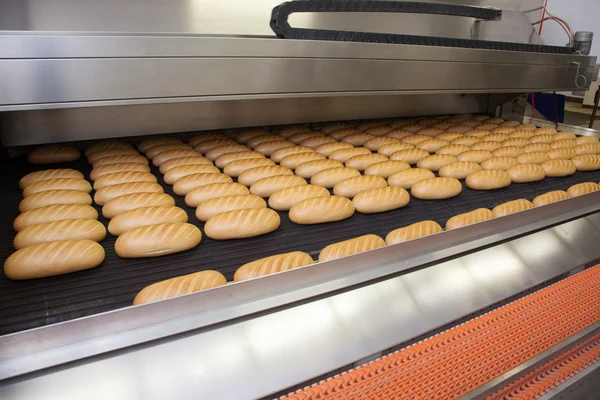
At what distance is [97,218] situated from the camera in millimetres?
1338

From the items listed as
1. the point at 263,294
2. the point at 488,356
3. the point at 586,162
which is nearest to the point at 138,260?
the point at 263,294

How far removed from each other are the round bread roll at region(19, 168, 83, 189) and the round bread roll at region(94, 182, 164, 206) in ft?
0.47

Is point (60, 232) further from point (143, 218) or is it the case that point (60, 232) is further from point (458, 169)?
point (458, 169)

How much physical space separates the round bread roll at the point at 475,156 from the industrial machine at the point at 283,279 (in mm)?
280

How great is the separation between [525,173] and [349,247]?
116 centimetres

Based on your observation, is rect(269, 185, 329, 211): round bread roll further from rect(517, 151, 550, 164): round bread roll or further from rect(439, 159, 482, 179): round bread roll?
rect(517, 151, 550, 164): round bread roll

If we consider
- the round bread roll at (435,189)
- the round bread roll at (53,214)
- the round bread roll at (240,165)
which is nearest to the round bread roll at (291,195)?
the round bread roll at (240,165)

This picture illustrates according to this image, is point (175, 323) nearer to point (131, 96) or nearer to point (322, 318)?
point (322, 318)

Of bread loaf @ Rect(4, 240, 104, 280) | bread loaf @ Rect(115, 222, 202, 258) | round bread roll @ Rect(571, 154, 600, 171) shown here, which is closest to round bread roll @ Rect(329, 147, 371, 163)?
bread loaf @ Rect(115, 222, 202, 258)

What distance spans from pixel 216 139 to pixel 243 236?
0.90 m

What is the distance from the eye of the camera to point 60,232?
1170 mm

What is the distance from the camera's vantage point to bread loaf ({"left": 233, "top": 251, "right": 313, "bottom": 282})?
1.04 metres

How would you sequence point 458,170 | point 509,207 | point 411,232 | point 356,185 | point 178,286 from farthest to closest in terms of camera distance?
point 458,170 < point 356,185 < point 509,207 < point 411,232 < point 178,286

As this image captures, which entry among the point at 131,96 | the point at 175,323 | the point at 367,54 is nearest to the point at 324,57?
the point at 367,54
